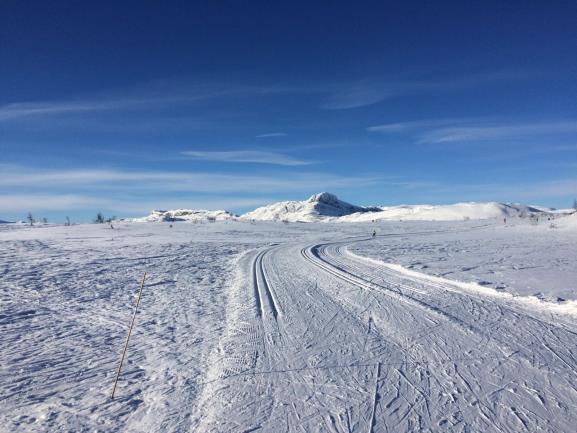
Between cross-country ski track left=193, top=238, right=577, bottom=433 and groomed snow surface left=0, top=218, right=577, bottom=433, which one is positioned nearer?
cross-country ski track left=193, top=238, right=577, bottom=433

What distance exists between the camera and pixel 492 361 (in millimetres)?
6391

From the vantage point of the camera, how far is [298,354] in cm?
697

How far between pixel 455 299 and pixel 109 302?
33.4ft

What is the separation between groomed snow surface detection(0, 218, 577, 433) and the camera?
4938 millimetres

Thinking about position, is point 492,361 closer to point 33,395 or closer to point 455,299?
point 455,299

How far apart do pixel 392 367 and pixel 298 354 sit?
1.67 m

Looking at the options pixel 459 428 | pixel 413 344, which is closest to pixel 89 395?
pixel 459 428

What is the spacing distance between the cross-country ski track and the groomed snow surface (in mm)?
29

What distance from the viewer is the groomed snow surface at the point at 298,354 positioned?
4938mm

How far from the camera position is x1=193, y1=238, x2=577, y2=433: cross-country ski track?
15.8 ft

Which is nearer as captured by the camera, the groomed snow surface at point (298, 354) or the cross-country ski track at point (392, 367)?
the cross-country ski track at point (392, 367)

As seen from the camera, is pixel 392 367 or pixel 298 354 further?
pixel 298 354

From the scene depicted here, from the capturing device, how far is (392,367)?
20.7ft

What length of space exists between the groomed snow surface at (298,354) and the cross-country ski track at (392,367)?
3cm
